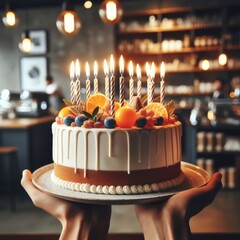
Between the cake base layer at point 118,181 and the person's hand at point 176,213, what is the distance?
112mm

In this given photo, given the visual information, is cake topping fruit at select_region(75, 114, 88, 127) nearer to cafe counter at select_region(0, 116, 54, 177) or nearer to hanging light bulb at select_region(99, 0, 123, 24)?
hanging light bulb at select_region(99, 0, 123, 24)

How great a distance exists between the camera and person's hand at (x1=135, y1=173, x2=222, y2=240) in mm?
1373

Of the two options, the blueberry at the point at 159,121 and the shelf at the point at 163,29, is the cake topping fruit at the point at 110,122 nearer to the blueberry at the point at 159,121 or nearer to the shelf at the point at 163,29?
Result: the blueberry at the point at 159,121

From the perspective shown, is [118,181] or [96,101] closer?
[118,181]

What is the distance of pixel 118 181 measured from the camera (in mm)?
1537

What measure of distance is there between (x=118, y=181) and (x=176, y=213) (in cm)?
29

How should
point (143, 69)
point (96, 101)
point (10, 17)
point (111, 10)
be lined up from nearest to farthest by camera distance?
point (96, 101), point (111, 10), point (10, 17), point (143, 69)

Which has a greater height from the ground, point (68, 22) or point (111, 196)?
point (68, 22)

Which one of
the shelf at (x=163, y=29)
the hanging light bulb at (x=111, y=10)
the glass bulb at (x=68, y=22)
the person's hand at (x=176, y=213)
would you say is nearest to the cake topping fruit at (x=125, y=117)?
the person's hand at (x=176, y=213)

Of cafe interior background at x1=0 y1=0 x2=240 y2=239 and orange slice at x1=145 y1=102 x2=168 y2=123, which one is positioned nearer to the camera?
orange slice at x1=145 y1=102 x2=168 y2=123

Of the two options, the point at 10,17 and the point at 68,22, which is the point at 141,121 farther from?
the point at 10,17

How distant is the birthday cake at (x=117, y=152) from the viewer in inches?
59.8

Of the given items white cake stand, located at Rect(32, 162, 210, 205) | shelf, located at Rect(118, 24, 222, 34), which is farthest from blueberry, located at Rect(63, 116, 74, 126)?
shelf, located at Rect(118, 24, 222, 34)

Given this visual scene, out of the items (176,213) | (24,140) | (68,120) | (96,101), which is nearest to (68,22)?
(24,140)
